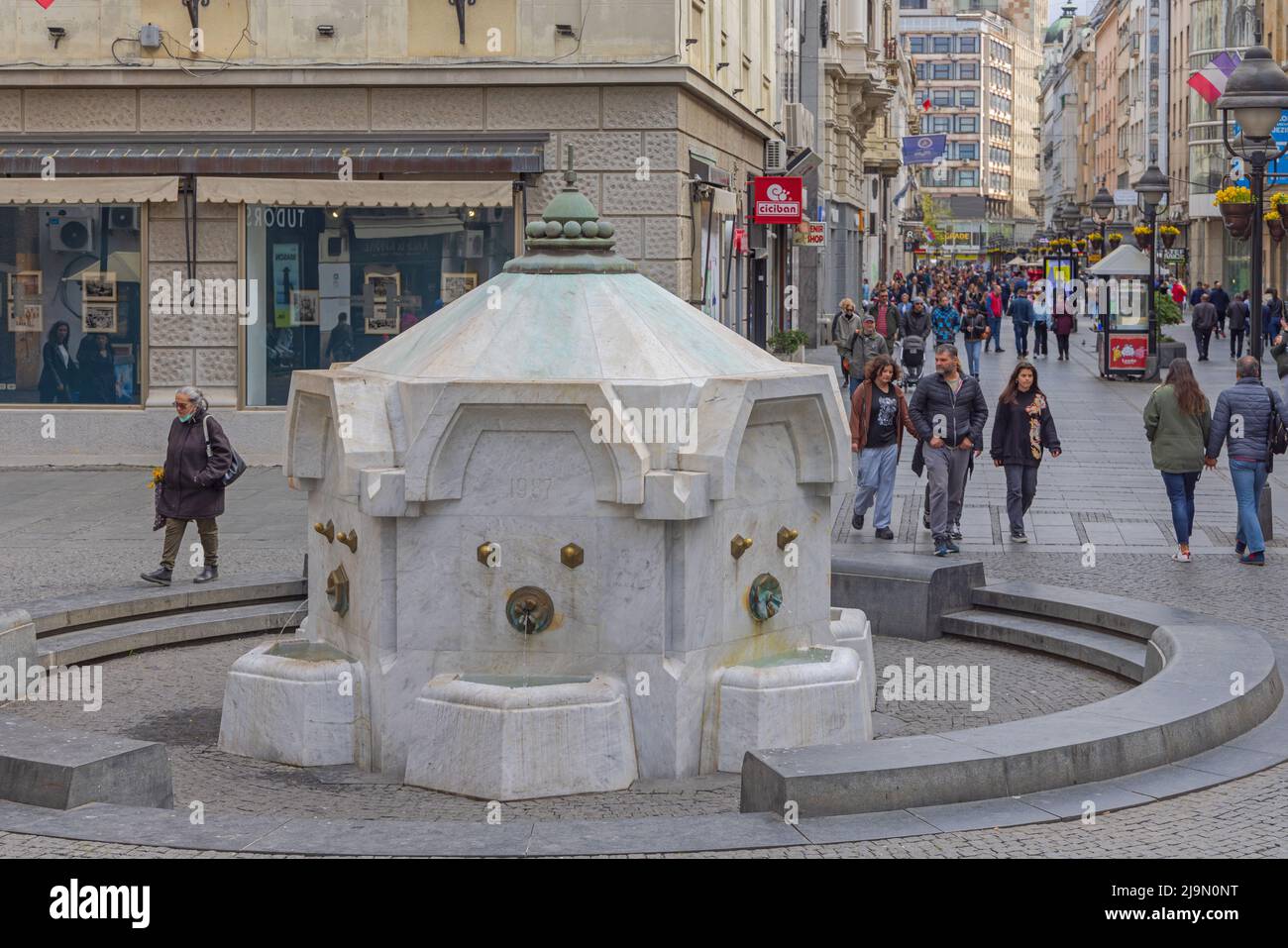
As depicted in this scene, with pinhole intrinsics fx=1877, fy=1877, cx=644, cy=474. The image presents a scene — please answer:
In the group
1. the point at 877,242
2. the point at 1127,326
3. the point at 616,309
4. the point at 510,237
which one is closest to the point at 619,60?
the point at 510,237

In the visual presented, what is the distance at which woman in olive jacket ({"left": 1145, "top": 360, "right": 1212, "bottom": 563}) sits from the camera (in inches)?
600

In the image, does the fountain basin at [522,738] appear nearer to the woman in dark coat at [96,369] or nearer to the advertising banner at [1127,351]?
the woman in dark coat at [96,369]

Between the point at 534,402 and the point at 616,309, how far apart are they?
3.03ft

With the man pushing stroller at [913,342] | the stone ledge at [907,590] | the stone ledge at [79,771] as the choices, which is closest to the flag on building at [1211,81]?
the man pushing stroller at [913,342]

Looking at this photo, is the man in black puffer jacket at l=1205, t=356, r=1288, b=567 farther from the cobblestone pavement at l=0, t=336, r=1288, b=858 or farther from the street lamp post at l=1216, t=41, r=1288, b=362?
the street lamp post at l=1216, t=41, r=1288, b=362

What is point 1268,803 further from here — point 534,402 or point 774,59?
point 774,59

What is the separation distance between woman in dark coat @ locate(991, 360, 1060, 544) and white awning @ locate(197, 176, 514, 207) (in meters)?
7.47

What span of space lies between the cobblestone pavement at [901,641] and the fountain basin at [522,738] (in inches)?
4.1

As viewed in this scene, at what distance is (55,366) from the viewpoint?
73.4 ft

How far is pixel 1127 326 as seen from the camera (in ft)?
117

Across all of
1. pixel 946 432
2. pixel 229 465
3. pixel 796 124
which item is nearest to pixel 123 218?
pixel 229 465

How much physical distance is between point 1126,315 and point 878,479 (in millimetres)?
20440

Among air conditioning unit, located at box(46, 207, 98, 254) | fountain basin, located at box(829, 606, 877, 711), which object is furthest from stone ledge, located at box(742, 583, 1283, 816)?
air conditioning unit, located at box(46, 207, 98, 254)

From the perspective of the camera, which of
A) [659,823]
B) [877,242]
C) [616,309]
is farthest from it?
[877,242]
